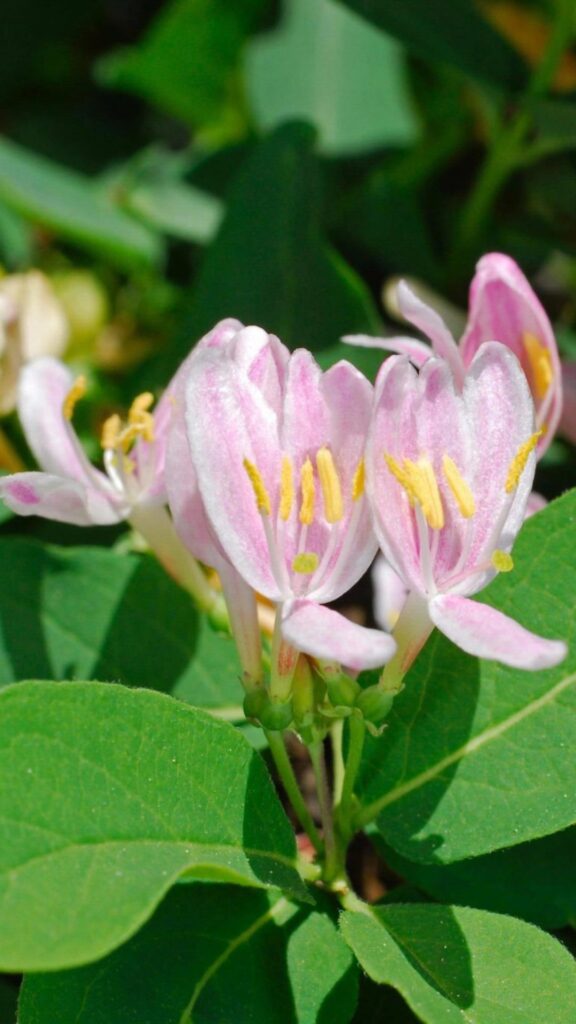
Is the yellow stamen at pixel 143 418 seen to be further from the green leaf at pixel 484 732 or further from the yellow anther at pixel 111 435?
the green leaf at pixel 484 732

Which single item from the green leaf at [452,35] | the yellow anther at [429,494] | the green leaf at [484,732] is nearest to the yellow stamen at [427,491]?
the yellow anther at [429,494]

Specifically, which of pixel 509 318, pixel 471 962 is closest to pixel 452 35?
pixel 509 318

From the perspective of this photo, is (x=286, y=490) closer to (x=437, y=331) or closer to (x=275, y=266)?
(x=437, y=331)

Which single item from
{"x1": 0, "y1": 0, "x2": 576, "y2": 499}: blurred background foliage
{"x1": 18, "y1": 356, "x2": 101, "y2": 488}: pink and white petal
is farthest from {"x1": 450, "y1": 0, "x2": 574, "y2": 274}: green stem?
{"x1": 18, "y1": 356, "x2": 101, "y2": 488}: pink and white petal

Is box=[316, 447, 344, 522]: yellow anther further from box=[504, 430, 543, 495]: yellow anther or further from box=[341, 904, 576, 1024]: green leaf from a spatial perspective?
box=[341, 904, 576, 1024]: green leaf

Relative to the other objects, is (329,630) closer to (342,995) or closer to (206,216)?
(342,995)

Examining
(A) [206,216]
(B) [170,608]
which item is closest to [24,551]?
(B) [170,608]

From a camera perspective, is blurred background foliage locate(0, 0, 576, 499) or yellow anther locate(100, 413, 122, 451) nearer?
yellow anther locate(100, 413, 122, 451)
